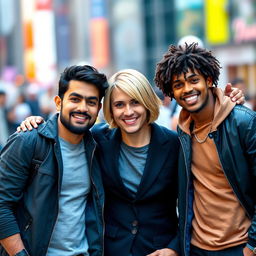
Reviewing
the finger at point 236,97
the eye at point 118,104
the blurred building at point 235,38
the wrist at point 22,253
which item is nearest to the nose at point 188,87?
the finger at point 236,97

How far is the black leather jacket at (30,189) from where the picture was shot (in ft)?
12.7

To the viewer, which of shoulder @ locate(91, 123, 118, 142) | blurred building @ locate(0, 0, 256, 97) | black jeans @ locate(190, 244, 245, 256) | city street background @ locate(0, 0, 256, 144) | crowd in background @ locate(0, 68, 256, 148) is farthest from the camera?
blurred building @ locate(0, 0, 256, 97)

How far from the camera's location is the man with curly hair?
3.79 meters

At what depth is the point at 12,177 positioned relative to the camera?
3867 mm

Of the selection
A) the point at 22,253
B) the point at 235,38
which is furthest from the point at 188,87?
the point at 235,38

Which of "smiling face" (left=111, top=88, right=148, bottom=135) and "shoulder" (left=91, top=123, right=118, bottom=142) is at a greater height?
"smiling face" (left=111, top=88, right=148, bottom=135)

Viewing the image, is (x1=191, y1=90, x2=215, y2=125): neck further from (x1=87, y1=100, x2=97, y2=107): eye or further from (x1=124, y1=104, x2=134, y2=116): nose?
(x1=87, y1=100, x2=97, y2=107): eye

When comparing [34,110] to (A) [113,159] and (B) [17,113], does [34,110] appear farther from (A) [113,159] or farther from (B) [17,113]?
(A) [113,159]

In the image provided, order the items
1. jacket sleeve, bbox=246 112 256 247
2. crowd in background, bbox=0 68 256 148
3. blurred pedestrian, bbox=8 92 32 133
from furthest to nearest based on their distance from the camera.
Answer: blurred pedestrian, bbox=8 92 32 133, crowd in background, bbox=0 68 256 148, jacket sleeve, bbox=246 112 256 247

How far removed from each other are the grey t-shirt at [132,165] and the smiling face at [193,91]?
0.55 metres

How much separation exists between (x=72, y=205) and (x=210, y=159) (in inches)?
41.3

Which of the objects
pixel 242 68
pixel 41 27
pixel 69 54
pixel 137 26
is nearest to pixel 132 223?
pixel 242 68

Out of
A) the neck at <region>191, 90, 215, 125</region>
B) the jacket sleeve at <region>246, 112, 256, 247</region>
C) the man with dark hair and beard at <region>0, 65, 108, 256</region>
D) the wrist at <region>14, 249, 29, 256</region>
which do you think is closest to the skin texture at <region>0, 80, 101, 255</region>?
the man with dark hair and beard at <region>0, 65, 108, 256</region>

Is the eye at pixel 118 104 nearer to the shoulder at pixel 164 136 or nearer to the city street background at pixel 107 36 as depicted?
the shoulder at pixel 164 136
